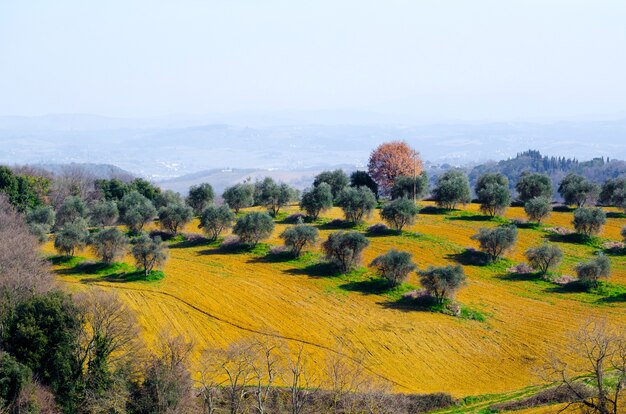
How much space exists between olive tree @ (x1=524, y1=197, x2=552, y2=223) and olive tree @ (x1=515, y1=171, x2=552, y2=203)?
1350 cm

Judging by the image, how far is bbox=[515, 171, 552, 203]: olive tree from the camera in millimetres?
81000

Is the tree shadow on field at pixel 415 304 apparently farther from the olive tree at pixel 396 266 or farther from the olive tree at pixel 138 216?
the olive tree at pixel 138 216

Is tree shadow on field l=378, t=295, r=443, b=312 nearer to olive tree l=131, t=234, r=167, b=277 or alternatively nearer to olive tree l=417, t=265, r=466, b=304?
olive tree l=417, t=265, r=466, b=304

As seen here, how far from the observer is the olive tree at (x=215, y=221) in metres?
61.4

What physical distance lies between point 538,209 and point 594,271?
19.8 meters

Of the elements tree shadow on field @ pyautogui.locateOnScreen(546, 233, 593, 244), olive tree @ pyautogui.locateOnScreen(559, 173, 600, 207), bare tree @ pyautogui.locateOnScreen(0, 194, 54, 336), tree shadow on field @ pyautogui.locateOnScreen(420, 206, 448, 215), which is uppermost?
olive tree @ pyautogui.locateOnScreen(559, 173, 600, 207)

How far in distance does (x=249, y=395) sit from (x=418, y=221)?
134 ft

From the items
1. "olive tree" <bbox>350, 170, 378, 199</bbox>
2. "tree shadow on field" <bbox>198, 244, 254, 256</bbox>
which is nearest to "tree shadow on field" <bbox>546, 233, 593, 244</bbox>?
"tree shadow on field" <bbox>198, 244, 254, 256</bbox>

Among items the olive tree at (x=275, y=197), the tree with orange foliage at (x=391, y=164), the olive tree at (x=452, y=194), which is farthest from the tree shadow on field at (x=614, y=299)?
the tree with orange foliage at (x=391, y=164)

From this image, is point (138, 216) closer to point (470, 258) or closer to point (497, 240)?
point (470, 258)

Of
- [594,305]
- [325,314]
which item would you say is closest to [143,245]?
[325,314]

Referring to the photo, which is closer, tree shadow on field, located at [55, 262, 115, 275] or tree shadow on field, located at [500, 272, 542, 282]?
tree shadow on field, located at [55, 262, 115, 275]

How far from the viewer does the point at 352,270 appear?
5156cm

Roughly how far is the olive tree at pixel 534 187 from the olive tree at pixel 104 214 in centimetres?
4959
